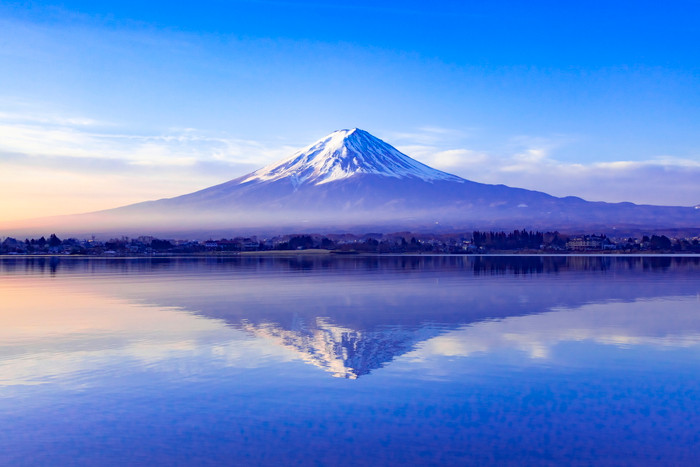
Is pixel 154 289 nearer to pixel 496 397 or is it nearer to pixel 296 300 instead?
pixel 296 300

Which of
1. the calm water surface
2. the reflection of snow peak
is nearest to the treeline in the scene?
the calm water surface

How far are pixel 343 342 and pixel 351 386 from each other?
5.39 m

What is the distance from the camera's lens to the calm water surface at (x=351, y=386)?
10039 millimetres

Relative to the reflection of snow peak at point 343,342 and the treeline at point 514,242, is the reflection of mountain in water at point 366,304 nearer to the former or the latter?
the reflection of snow peak at point 343,342

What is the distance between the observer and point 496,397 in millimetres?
12898

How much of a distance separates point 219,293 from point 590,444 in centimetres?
2808

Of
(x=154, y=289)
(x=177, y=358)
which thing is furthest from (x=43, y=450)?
(x=154, y=289)

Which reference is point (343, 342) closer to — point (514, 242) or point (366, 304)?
point (366, 304)

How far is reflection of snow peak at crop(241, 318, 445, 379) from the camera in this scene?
16031 mm

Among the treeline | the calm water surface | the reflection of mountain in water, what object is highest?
the treeline

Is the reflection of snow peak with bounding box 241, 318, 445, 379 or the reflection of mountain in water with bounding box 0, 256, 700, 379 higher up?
the reflection of mountain in water with bounding box 0, 256, 700, 379

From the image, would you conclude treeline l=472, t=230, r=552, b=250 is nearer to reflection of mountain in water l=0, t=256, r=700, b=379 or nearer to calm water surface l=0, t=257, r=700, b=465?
reflection of mountain in water l=0, t=256, r=700, b=379

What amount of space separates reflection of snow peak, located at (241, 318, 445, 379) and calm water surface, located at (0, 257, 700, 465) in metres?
0.09

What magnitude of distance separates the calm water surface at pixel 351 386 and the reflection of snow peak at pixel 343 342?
0.28 ft
